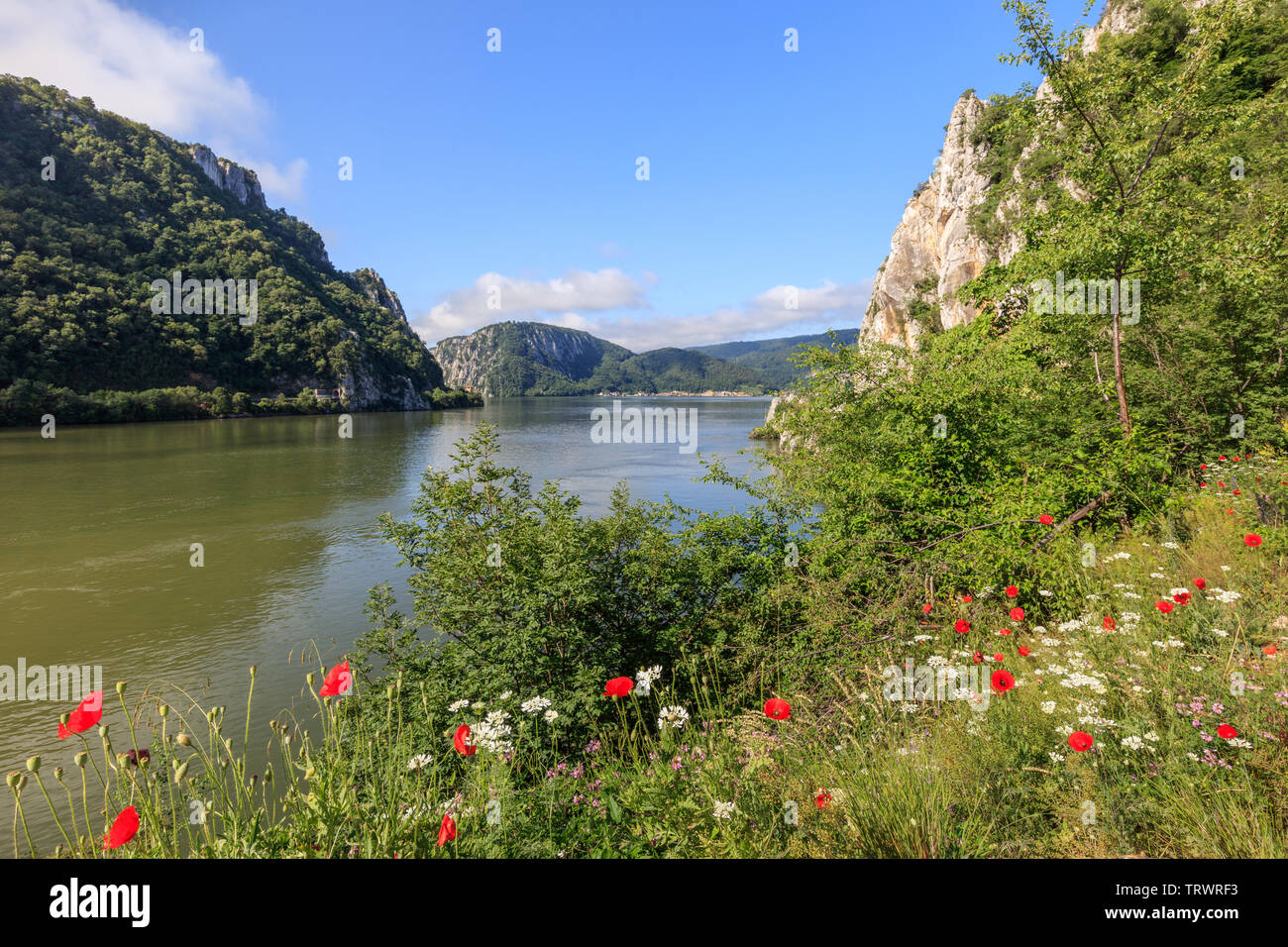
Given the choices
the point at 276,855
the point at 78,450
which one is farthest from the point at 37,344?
the point at 276,855

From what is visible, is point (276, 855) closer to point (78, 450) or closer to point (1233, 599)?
point (1233, 599)

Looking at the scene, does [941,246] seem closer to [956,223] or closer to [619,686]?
[956,223]

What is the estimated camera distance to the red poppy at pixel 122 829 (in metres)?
2.06

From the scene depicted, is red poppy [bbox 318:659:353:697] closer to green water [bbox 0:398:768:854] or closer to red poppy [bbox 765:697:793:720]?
red poppy [bbox 765:697:793:720]

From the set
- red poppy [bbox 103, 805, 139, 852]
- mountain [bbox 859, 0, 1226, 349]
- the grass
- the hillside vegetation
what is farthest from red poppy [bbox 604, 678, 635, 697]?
mountain [bbox 859, 0, 1226, 349]

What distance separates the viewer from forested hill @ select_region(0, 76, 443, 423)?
67.9 meters

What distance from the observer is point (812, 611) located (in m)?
6.22

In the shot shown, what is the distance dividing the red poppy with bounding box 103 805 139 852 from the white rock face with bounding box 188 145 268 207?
591 feet

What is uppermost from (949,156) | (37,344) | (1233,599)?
(949,156)

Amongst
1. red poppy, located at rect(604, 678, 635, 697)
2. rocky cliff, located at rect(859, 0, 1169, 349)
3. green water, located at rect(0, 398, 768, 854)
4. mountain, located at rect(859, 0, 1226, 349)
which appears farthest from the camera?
rocky cliff, located at rect(859, 0, 1169, 349)

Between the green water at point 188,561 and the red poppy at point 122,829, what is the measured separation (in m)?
6.32

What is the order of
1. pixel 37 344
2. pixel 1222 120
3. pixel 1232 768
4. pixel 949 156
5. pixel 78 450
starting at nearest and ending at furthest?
pixel 1232 768 → pixel 1222 120 → pixel 78 450 → pixel 949 156 → pixel 37 344

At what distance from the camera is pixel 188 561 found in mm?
16375
